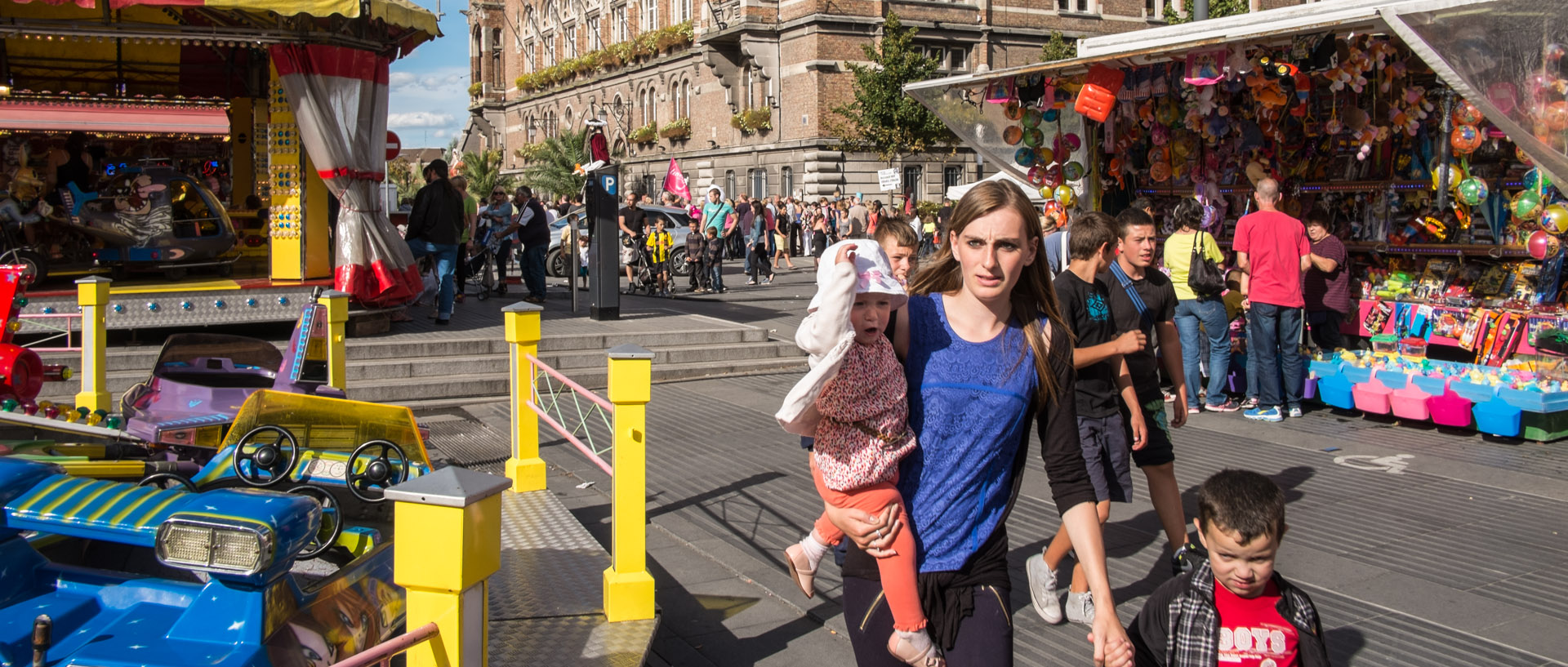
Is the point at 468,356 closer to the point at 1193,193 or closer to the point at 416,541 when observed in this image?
the point at 1193,193

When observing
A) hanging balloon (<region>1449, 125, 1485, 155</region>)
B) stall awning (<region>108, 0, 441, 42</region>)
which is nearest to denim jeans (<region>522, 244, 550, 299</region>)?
stall awning (<region>108, 0, 441, 42</region>)

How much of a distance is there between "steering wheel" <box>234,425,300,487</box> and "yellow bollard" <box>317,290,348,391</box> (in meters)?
2.26

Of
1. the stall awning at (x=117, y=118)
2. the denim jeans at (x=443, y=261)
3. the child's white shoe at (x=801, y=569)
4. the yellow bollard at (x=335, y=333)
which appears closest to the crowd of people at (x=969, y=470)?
the child's white shoe at (x=801, y=569)

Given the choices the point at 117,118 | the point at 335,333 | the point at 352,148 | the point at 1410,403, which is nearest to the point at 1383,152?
the point at 1410,403

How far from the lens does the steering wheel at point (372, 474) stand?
4.58 m

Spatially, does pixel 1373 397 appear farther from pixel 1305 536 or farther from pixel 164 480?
pixel 164 480

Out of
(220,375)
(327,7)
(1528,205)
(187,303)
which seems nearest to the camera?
(220,375)

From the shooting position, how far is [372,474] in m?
4.60

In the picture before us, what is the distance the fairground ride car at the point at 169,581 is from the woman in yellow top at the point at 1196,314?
7571mm

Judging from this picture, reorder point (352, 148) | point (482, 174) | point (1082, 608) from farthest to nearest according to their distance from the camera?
point (482, 174) < point (352, 148) < point (1082, 608)

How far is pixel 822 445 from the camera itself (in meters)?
2.85

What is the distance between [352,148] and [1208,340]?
8687 mm

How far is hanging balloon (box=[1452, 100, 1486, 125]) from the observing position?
9.46 metres

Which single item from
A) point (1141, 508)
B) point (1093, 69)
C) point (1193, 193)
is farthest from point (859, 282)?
point (1193, 193)
